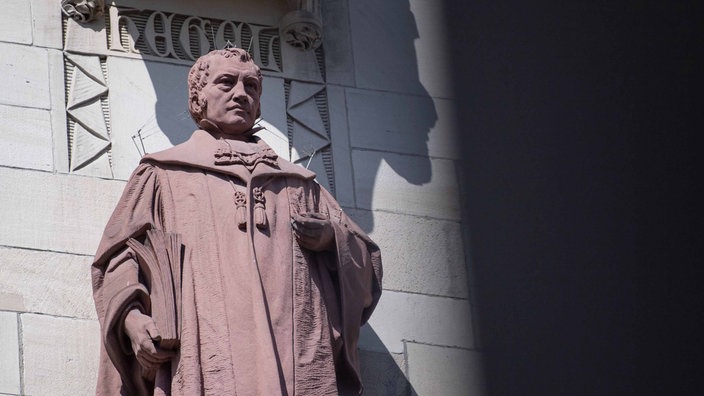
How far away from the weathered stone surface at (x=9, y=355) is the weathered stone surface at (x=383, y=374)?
1.35 m

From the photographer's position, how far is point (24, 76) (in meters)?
10.4

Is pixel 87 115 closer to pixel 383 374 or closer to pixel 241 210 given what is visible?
pixel 241 210

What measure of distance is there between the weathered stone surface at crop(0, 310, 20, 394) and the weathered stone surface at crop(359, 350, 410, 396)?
135cm

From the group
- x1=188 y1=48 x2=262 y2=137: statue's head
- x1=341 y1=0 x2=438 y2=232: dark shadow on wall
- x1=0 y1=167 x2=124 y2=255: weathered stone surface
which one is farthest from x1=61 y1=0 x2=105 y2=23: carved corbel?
x1=341 y1=0 x2=438 y2=232: dark shadow on wall

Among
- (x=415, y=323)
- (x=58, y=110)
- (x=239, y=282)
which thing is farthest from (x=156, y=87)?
(x=239, y=282)

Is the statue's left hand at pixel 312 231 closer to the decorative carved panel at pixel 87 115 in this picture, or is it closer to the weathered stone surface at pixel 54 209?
the weathered stone surface at pixel 54 209

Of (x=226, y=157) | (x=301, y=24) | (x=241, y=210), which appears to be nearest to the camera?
(x=241, y=210)

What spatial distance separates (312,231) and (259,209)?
0.68 feet

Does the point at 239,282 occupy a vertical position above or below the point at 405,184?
below

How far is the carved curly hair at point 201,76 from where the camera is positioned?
9.88 meters

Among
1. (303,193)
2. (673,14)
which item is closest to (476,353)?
(303,193)

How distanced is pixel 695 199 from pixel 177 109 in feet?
8.20

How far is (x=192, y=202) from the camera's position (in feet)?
31.2

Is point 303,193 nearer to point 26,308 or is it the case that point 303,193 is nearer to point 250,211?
point 250,211
